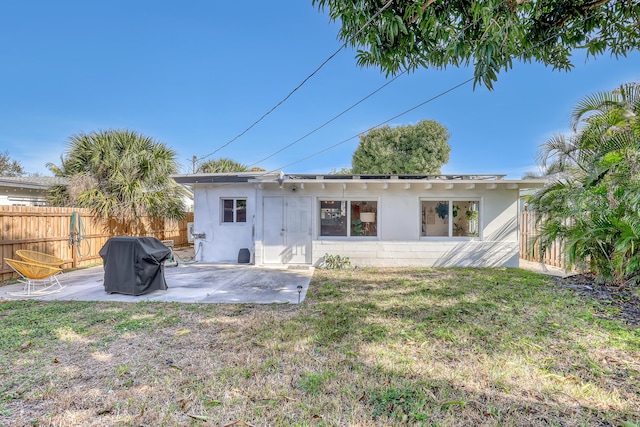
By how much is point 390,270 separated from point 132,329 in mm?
6098

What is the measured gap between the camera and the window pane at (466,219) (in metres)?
8.64

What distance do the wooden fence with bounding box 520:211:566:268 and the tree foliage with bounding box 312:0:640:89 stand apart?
17.8ft

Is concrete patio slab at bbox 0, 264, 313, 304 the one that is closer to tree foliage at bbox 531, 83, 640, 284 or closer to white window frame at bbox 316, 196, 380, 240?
white window frame at bbox 316, 196, 380, 240

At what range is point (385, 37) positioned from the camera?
3.17 metres

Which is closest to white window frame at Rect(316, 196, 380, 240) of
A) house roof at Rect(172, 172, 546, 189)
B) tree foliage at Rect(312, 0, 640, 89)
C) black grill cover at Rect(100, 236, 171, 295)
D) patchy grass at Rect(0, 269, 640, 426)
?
house roof at Rect(172, 172, 546, 189)

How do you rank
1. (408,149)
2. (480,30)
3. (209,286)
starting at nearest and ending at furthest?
(480,30) → (209,286) → (408,149)

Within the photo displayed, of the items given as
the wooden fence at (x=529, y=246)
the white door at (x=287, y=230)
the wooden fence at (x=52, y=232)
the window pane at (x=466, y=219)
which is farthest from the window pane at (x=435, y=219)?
the wooden fence at (x=52, y=232)

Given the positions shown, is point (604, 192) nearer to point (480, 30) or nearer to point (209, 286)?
point (480, 30)

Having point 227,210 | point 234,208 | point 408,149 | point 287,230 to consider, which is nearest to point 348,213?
point 287,230

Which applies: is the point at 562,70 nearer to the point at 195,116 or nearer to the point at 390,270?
the point at 390,270

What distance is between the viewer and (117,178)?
30.0 ft

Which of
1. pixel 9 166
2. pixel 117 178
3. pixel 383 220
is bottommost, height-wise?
pixel 383 220

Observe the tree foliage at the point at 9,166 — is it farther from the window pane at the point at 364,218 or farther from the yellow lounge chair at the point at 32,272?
the window pane at the point at 364,218

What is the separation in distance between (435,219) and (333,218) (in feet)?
10.2
